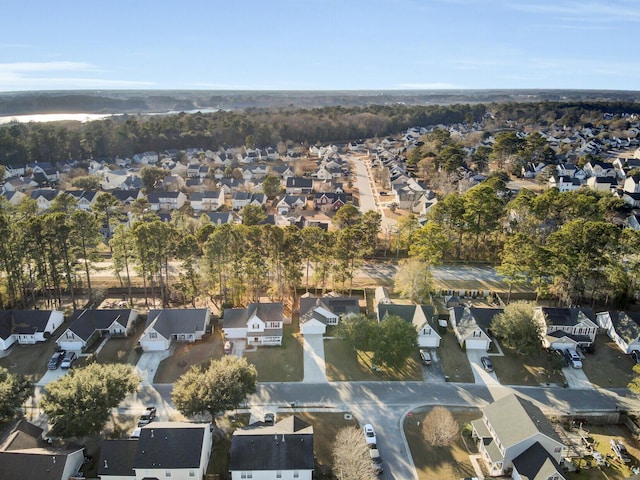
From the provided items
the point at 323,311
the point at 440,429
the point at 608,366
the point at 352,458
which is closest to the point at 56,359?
the point at 323,311

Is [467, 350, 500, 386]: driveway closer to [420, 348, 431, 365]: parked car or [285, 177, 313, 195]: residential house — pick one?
[420, 348, 431, 365]: parked car

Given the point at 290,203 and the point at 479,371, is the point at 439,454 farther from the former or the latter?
the point at 290,203

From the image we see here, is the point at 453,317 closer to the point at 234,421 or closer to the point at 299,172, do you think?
the point at 234,421

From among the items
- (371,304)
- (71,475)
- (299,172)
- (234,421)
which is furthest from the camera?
(299,172)

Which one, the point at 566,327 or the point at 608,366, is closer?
the point at 608,366

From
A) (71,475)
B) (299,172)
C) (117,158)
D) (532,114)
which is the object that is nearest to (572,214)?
(71,475)

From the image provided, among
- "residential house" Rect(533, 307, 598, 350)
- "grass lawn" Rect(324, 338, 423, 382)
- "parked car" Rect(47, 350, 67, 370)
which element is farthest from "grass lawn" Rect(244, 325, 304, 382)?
"residential house" Rect(533, 307, 598, 350)
